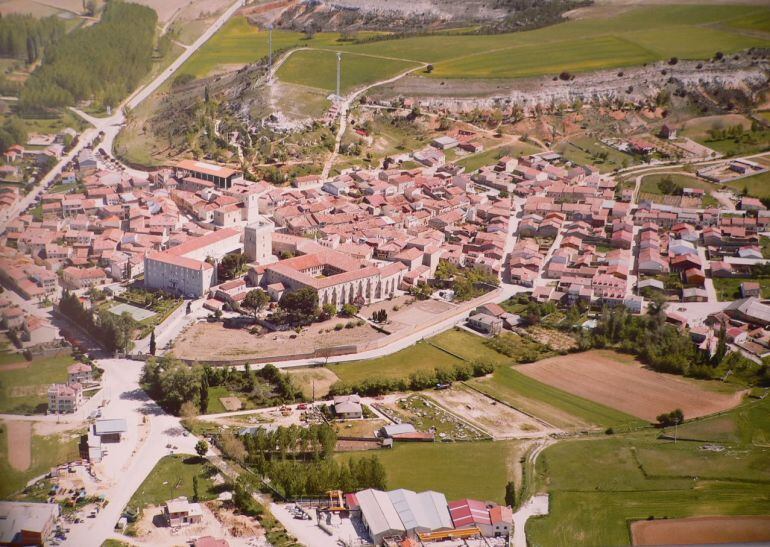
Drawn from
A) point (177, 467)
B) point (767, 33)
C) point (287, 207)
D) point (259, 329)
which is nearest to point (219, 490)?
point (177, 467)

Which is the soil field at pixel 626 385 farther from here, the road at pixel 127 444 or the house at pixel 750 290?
the road at pixel 127 444

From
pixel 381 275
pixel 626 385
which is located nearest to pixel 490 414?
pixel 626 385

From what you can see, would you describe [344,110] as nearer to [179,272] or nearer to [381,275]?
[381,275]

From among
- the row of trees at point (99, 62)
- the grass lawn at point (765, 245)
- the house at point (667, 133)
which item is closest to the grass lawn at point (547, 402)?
the row of trees at point (99, 62)

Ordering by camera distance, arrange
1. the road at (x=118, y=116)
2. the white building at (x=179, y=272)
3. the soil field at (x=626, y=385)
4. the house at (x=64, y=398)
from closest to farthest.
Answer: the house at (x=64, y=398)
the soil field at (x=626, y=385)
the white building at (x=179, y=272)
the road at (x=118, y=116)

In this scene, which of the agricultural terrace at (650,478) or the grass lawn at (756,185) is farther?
the grass lawn at (756,185)

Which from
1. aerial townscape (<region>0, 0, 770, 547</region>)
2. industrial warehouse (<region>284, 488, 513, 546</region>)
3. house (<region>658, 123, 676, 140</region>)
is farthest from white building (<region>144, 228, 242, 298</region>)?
house (<region>658, 123, 676, 140</region>)

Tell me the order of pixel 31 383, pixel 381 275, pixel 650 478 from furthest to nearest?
pixel 381 275, pixel 650 478, pixel 31 383
